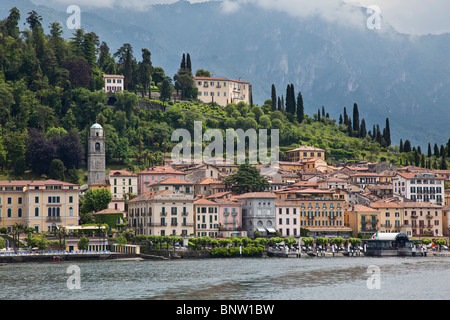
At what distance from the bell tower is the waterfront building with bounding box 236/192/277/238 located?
91.3 ft

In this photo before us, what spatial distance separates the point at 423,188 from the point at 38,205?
61.3 meters

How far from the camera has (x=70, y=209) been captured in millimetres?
109000

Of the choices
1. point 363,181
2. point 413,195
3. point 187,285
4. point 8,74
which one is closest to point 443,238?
point 413,195

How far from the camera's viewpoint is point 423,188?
135 meters

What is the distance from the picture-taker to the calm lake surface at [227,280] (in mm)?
60094

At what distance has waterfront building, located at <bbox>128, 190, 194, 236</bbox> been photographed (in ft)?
346

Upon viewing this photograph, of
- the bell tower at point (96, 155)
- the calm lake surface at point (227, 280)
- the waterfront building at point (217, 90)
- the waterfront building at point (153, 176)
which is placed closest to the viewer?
the calm lake surface at point (227, 280)

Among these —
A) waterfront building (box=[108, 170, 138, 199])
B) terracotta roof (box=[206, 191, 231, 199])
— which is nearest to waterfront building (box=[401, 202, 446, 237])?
terracotta roof (box=[206, 191, 231, 199])

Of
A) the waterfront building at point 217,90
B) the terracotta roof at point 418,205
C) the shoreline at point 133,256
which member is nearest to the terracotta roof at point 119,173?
the shoreline at point 133,256

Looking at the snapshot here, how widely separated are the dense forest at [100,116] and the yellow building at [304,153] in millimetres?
4617

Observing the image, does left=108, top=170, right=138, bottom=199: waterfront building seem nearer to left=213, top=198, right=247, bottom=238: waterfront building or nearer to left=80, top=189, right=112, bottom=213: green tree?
left=80, top=189, right=112, bottom=213: green tree

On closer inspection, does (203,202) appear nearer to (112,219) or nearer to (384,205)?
(112,219)

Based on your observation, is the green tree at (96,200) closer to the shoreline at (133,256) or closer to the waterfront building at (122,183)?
the waterfront building at (122,183)

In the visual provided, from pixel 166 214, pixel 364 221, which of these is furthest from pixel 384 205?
pixel 166 214
